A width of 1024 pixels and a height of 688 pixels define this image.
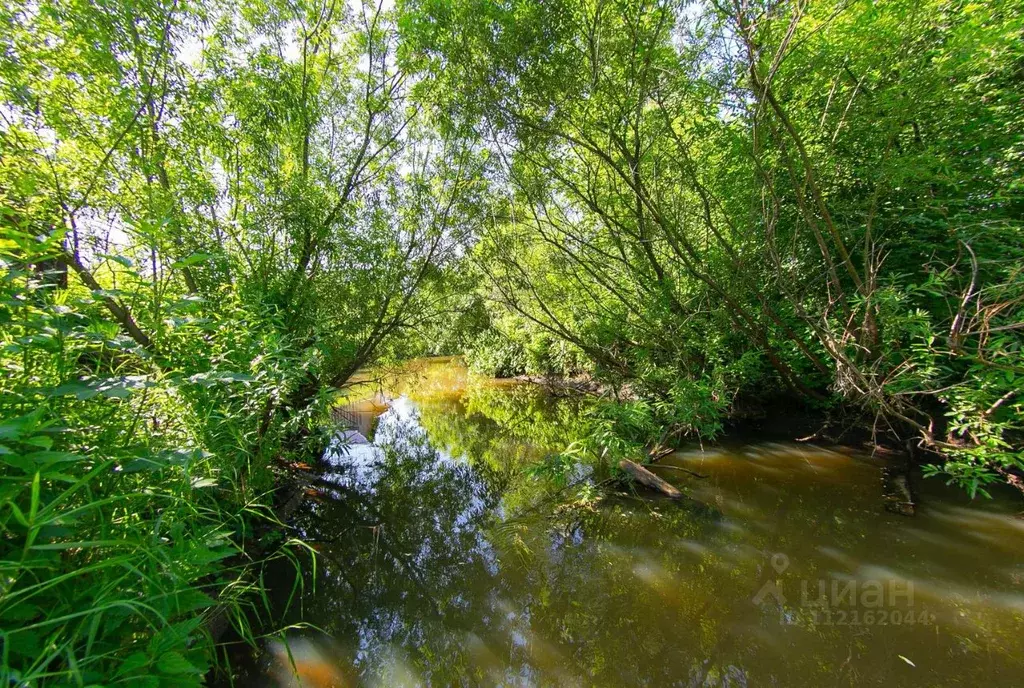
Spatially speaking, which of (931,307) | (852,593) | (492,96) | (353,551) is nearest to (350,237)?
(492,96)

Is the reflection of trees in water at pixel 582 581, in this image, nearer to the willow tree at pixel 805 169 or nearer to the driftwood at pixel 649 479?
the driftwood at pixel 649 479

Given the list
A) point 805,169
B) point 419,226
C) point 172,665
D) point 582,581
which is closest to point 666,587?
point 582,581

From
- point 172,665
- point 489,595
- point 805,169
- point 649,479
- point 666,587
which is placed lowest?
point 489,595

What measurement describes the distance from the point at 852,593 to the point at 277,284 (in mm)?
6228

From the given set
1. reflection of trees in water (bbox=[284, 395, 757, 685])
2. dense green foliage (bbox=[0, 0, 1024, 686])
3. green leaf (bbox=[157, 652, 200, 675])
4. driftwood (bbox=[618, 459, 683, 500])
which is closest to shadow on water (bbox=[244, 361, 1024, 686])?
reflection of trees in water (bbox=[284, 395, 757, 685])

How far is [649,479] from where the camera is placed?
4879mm

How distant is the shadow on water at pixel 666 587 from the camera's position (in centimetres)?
247

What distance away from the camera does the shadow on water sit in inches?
97.4

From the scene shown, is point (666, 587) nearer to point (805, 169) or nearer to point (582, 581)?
point (582, 581)

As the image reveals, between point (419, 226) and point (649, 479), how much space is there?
4.98 m

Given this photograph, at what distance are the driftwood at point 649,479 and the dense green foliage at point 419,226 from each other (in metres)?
0.44

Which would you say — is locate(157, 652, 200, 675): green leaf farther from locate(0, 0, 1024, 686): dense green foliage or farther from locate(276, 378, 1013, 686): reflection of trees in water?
locate(276, 378, 1013, 686): reflection of trees in water

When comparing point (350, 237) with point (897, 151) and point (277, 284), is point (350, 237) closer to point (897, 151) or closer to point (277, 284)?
point (277, 284)

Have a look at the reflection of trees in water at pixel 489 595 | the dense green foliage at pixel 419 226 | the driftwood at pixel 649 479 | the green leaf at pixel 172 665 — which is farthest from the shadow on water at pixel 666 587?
the green leaf at pixel 172 665
